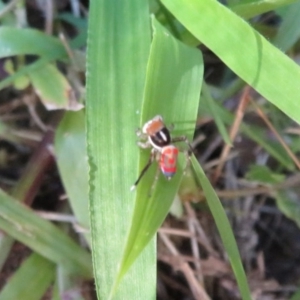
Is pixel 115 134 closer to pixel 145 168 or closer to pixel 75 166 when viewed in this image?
pixel 145 168

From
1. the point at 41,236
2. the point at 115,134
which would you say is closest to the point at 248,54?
the point at 115,134

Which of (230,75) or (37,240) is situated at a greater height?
(230,75)

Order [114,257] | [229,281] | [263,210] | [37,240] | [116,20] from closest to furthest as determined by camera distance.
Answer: [114,257] < [116,20] < [37,240] < [229,281] < [263,210]

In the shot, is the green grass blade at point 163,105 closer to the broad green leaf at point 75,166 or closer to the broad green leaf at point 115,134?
the broad green leaf at point 115,134

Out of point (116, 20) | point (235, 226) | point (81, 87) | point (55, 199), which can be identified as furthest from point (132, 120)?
point (235, 226)

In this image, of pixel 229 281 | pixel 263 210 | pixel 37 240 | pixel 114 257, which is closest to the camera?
pixel 114 257

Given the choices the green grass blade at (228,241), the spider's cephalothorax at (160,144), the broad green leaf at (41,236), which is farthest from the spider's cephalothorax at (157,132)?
the broad green leaf at (41,236)

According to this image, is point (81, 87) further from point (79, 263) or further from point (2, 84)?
point (79, 263)

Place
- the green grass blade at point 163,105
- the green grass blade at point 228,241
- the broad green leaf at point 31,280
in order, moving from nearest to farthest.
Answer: the green grass blade at point 163,105
the green grass blade at point 228,241
the broad green leaf at point 31,280
